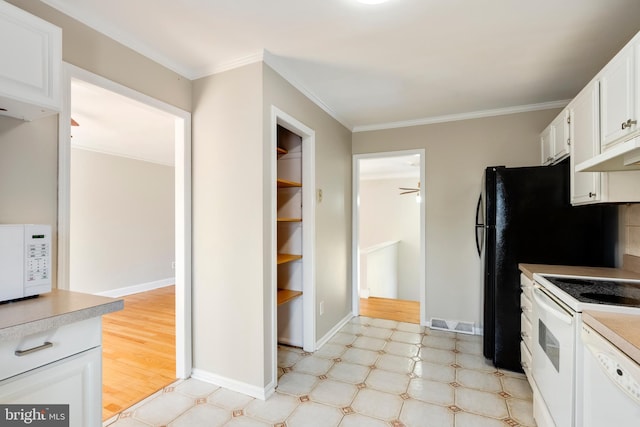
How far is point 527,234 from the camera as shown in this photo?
2418mm

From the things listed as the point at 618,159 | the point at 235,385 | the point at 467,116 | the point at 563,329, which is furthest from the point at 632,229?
the point at 235,385

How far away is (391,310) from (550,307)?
105 inches

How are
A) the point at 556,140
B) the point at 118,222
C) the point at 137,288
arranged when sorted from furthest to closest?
1. the point at 137,288
2. the point at 118,222
3. the point at 556,140

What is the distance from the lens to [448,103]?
309cm

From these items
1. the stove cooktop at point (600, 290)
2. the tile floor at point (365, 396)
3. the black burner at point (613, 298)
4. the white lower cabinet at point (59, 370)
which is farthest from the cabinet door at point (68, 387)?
the black burner at point (613, 298)

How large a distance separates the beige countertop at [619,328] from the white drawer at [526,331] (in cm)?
95

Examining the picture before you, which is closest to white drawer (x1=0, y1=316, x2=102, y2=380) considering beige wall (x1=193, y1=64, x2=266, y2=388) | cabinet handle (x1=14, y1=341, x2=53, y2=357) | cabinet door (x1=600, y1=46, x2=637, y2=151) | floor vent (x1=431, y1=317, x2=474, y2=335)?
cabinet handle (x1=14, y1=341, x2=53, y2=357)

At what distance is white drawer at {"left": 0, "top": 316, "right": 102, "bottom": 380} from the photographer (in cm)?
99

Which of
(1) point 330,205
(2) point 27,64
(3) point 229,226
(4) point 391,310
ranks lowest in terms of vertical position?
(4) point 391,310

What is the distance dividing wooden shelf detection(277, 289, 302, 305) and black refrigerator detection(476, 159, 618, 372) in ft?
5.45

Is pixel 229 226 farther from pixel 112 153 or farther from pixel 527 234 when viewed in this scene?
pixel 112 153

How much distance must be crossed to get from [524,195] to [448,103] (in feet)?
3.95

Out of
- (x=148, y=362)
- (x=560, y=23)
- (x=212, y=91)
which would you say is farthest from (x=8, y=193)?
(x=560, y=23)

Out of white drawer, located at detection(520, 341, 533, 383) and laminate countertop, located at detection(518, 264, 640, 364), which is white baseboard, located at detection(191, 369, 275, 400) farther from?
laminate countertop, located at detection(518, 264, 640, 364)
